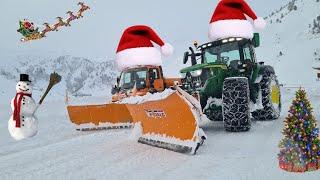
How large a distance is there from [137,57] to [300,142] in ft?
22.7

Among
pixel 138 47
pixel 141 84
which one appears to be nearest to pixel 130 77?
pixel 141 84

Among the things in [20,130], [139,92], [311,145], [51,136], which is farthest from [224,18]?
[20,130]

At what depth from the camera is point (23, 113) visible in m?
4.36

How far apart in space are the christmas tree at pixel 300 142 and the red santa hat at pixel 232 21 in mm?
5009

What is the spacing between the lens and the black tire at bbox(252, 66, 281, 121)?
9.24m

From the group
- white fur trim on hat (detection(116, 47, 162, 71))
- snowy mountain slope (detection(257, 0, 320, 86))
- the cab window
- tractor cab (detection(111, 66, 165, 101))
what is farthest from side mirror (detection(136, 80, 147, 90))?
snowy mountain slope (detection(257, 0, 320, 86))

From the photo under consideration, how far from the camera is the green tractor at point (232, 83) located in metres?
Result: 7.64

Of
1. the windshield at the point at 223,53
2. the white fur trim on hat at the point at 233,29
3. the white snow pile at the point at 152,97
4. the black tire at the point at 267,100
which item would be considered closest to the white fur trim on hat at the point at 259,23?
the white fur trim on hat at the point at 233,29

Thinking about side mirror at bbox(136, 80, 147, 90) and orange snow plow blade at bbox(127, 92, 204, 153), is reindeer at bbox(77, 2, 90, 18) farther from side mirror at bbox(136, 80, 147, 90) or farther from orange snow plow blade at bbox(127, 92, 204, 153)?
side mirror at bbox(136, 80, 147, 90)

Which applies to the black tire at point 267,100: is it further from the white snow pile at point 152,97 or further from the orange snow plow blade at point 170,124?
the white snow pile at point 152,97

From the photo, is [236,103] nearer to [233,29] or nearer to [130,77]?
[233,29]

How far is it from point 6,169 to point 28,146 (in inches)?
86.8

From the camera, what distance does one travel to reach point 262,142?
6.61 meters

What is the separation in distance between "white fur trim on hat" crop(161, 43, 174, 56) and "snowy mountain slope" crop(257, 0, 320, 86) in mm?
25358
